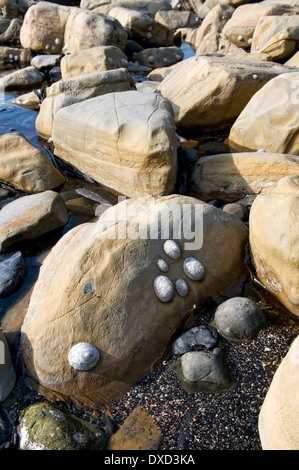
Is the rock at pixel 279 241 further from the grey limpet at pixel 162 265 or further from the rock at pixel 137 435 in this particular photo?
the rock at pixel 137 435

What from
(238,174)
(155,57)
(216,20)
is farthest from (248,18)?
(238,174)

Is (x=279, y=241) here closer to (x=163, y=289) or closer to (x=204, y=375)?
(x=163, y=289)

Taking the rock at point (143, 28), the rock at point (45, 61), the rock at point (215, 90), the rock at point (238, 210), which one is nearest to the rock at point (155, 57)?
the rock at point (143, 28)

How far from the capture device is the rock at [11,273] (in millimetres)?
3969

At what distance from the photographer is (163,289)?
11.1 ft

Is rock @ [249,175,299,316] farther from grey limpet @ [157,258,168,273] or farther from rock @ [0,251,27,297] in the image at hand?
rock @ [0,251,27,297]

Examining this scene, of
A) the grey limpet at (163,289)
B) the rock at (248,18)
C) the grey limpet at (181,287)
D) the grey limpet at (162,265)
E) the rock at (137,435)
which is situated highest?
the rock at (248,18)

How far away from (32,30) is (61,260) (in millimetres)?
11261

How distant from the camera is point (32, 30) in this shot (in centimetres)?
1214

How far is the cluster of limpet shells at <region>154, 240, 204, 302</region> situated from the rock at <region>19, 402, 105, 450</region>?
3.89 ft

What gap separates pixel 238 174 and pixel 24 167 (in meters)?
3.08

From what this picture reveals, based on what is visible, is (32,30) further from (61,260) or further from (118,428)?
(118,428)

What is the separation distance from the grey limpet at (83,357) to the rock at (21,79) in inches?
357
